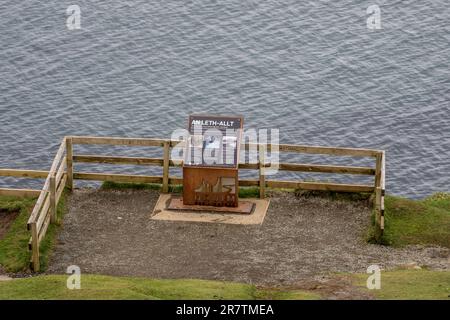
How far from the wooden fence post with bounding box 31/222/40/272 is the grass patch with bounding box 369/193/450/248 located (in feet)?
32.7

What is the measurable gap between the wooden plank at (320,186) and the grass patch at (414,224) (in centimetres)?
107

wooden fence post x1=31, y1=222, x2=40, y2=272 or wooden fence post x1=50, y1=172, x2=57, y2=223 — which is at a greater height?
wooden fence post x1=50, y1=172, x2=57, y2=223

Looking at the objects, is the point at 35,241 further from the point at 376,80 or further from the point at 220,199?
the point at 376,80

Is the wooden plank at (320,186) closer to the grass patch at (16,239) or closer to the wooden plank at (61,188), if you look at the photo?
the wooden plank at (61,188)

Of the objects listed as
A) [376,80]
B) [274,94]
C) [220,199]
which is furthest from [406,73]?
[220,199]

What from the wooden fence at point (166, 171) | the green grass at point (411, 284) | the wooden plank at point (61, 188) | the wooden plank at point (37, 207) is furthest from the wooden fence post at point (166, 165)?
the green grass at point (411, 284)

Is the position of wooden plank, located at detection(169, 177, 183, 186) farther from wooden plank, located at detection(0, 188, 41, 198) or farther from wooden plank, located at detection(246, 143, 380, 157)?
wooden plank, located at detection(0, 188, 41, 198)

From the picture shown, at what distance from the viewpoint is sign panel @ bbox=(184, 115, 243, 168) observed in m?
31.2

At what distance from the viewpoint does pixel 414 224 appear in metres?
30.1

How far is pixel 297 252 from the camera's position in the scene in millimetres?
28812

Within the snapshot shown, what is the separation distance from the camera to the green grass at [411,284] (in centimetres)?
2483

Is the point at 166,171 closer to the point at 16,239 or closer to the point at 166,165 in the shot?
the point at 166,165

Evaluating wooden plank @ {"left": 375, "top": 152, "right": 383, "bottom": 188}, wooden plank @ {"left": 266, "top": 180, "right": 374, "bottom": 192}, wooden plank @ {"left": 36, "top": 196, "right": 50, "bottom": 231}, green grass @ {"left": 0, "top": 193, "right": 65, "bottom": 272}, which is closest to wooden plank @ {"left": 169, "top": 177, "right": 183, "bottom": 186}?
wooden plank @ {"left": 266, "top": 180, "right": 374, "bottom": 192}

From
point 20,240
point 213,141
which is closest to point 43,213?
point 20,240
